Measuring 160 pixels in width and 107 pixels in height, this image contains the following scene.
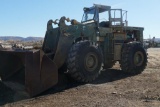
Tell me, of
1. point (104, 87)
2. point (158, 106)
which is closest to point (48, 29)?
point (104, 87)

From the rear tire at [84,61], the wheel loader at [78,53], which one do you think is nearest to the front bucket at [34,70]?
the wheel loader at [78,53]

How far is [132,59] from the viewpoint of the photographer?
1169cm

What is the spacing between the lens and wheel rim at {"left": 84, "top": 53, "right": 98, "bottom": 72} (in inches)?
364

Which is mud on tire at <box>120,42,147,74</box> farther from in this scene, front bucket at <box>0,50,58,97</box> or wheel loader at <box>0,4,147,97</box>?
front bucket at <box>0,50,58,97</box>

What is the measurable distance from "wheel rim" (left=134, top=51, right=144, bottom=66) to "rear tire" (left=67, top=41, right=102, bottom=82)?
2.81m

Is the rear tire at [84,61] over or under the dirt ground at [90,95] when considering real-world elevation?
over

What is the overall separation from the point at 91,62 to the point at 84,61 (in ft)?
1.78

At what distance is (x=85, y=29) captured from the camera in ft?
33.9

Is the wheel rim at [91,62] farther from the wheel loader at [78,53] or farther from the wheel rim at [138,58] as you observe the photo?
the wheel rim at [138,58]

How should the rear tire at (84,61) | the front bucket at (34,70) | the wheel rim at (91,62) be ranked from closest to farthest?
the front bucket at (34,70)
the rear tire at (84,61)
the wheel rim at (91,62)

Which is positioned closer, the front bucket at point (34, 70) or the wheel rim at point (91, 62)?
the front bucket at point (34, 70)

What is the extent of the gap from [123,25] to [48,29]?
12.3ft

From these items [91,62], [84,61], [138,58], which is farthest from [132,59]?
[84,61]

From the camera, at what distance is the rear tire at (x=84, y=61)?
28.7 feet
